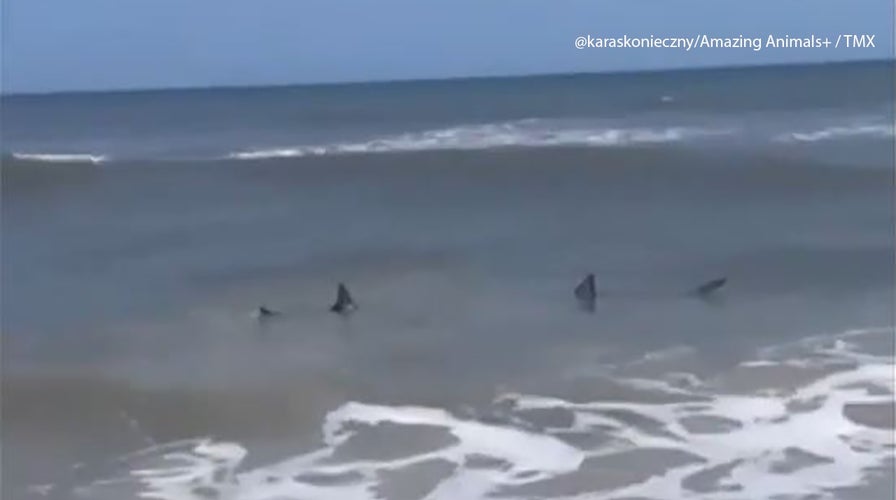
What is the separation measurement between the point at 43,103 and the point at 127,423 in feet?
102

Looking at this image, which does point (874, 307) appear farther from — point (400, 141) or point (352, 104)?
point (352, 104)

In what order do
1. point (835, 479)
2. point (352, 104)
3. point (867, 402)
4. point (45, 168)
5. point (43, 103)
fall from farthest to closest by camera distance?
point (43, 103), point (352, 104), point (45, 168), point (867, 402), point (835, 479)

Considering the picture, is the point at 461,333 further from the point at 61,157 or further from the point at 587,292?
the point at 61,157

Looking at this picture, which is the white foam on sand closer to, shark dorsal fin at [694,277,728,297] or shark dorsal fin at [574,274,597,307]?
shark dorsal fin at [574,274,597,307]

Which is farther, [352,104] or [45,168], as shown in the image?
[352,104]

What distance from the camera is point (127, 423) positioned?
4992mm

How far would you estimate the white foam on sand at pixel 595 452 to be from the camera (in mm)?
4070

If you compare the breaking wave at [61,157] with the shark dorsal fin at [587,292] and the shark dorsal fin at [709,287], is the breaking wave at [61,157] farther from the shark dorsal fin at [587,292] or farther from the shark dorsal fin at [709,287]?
the shark dorsal fin at [709,287]

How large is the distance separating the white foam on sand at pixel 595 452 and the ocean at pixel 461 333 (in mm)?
13

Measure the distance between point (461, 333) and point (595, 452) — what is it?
1835mm

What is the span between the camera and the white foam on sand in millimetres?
4070

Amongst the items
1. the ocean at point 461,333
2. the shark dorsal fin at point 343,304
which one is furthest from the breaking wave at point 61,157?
the shark dorsal fin at point 343,304

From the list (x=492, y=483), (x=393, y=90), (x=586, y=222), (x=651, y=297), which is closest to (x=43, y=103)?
(x=393, y=90)

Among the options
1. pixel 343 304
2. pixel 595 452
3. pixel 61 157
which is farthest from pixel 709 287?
pixel 61 157
